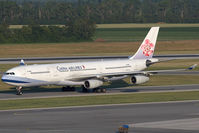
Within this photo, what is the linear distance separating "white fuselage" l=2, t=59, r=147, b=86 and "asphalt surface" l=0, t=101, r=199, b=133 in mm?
10251

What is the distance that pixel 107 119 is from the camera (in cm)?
4159

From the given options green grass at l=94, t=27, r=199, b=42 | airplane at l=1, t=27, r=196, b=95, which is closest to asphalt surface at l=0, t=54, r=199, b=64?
airplane at l=1, t=27, r=196, b=95

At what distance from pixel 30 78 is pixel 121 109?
14.1 m

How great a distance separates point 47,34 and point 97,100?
97030 millimetres

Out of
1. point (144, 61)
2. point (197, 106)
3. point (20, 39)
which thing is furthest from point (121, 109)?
point (20, 39)

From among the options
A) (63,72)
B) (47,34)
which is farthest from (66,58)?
(63,72)

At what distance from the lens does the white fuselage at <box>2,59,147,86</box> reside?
56.4 meters

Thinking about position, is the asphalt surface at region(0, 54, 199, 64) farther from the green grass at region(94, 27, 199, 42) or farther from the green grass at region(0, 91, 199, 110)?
the green grass at region(94, 27, 199, 42)

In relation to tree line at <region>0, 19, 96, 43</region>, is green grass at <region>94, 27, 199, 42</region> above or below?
above

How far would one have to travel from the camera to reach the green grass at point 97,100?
165 ft

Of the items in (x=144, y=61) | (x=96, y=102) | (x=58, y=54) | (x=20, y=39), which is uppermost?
(x=20, y=39)

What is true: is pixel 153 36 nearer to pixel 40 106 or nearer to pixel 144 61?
pixel 144 61

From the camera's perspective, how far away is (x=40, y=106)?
49.4m

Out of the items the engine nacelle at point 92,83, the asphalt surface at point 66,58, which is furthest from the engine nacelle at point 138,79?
the asphalt surface at point 66,58
